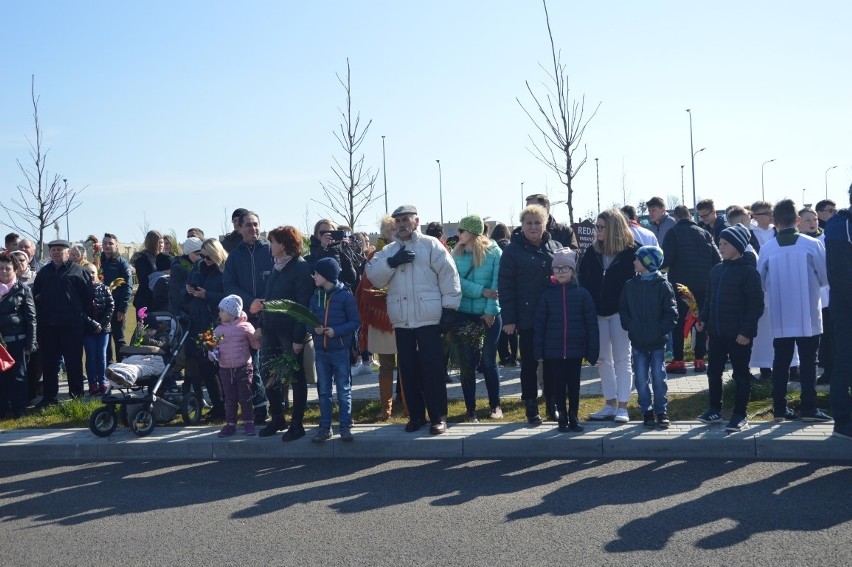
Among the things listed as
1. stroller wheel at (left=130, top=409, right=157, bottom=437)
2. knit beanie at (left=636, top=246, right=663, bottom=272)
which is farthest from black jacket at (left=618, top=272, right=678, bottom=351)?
stroller wheel at (left=130, top=409, right=157, bottom=437)

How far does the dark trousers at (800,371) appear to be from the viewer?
8539mm

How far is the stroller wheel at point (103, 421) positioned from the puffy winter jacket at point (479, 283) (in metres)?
3.62

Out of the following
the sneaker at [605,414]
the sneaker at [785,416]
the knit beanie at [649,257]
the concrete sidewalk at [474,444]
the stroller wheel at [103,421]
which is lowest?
the concrete sidewalk at [474,444]

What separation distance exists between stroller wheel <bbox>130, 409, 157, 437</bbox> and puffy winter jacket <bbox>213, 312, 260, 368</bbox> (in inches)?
37.9

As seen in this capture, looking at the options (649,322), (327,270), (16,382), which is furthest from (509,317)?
(16,382)

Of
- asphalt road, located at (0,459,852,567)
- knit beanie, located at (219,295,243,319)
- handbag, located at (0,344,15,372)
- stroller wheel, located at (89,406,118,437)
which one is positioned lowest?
asphalt road, located at (0,459,852,567)

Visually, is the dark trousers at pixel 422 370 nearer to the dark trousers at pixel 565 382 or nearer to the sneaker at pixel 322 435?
the sneaker at pixel 322 435

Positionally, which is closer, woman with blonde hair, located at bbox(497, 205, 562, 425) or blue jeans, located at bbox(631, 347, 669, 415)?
blue jeans, located at bbox(631, 347, 669, 415)

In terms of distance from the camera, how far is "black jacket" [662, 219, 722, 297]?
11.8 meters

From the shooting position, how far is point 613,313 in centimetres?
893

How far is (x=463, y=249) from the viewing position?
9680 mm

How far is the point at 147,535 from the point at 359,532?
4.65 feet

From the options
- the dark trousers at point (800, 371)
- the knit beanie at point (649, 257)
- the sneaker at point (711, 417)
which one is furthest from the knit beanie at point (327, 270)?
the dark trousers at point (800, 371)

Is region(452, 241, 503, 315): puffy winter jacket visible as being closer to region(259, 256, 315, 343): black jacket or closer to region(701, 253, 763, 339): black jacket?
region(259, 256, 315, 343): black jacket
